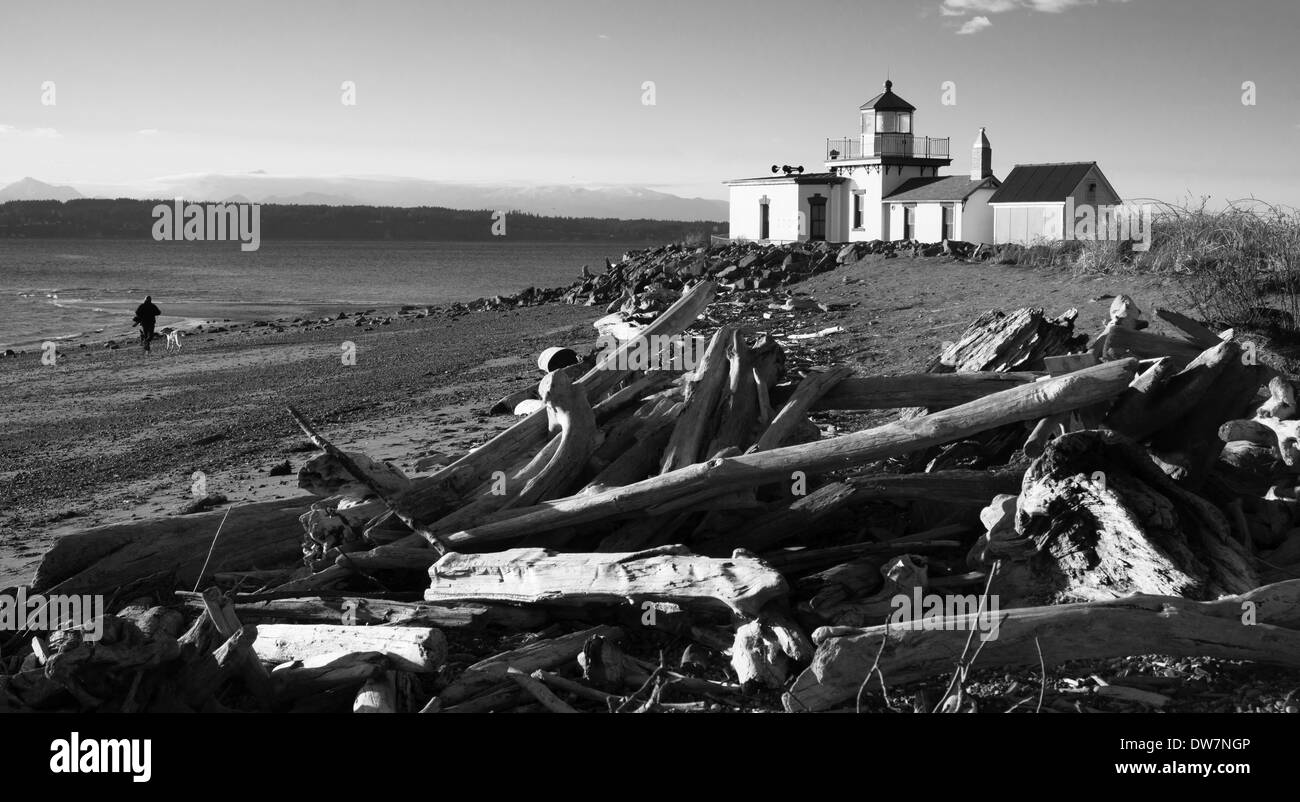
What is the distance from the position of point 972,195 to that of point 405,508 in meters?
41.6

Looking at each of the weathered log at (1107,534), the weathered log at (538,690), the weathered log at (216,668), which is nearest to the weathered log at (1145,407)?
the weathered log at (1107,534)

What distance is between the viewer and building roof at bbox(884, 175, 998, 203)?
45.0m

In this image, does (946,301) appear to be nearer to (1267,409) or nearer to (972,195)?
(1267,409)

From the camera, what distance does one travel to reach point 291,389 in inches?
700

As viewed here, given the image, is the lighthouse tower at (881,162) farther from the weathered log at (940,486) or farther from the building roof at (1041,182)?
the weathered log at (940,486)

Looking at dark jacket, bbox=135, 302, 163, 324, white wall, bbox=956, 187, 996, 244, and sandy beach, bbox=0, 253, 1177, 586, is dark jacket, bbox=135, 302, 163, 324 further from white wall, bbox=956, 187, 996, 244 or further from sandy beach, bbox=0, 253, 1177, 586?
white wall, bbox=956, 187, 996, 244

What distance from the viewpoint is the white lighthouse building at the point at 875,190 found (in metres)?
46.8

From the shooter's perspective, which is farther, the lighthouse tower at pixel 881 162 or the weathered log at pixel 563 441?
the lighthouse tower at pixel 881 162

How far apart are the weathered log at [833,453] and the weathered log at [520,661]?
1.04 meters

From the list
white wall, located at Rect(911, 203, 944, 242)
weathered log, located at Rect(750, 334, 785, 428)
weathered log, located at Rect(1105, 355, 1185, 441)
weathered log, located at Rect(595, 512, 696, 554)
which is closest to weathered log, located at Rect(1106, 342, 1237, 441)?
weathered log, located at Rect(1105, 355, 1185, 441)

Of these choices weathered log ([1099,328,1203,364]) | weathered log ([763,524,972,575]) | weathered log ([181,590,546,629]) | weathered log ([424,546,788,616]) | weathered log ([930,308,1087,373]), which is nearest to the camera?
weathered log ([424,546,788,616])

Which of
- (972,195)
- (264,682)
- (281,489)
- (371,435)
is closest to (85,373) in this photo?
(371,435)

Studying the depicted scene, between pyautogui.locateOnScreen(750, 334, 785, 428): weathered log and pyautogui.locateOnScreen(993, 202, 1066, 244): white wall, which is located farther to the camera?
pyautogui.locateOnScreen(993, 202, 1066, 244): white wall

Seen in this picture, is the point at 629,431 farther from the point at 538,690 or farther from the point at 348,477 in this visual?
the point at 538,690
